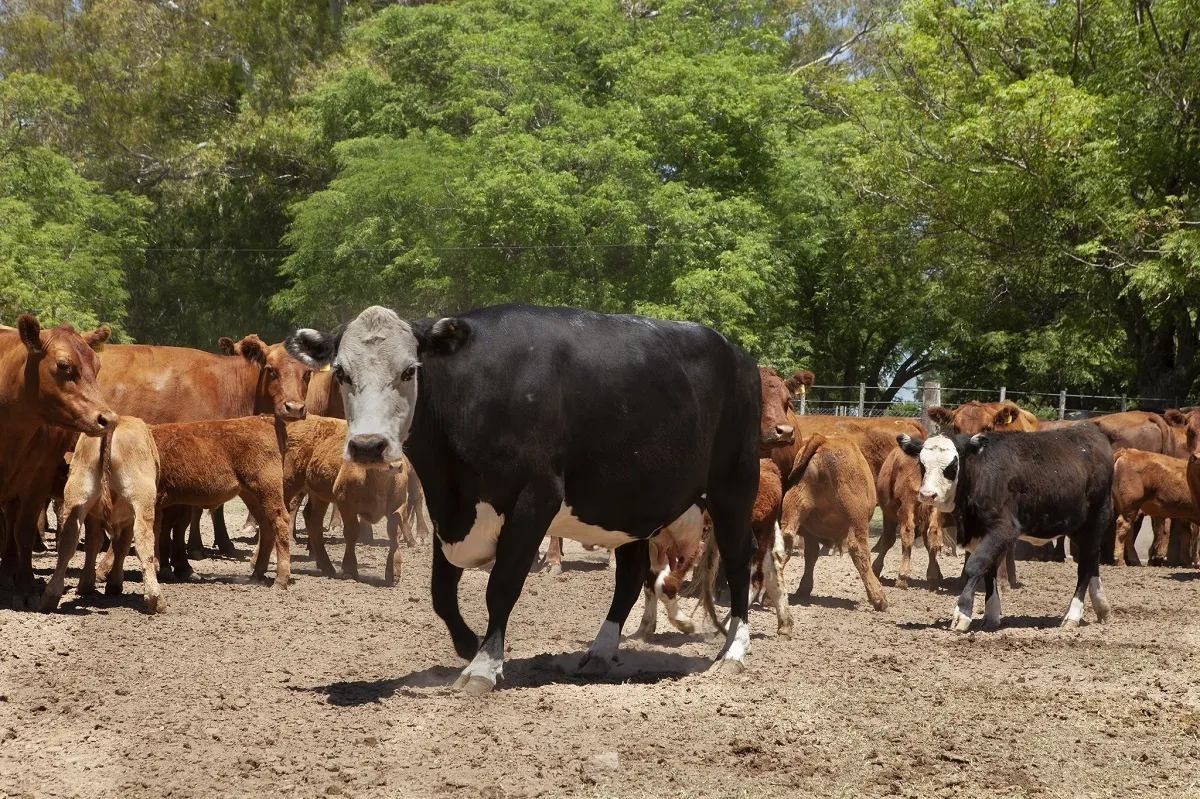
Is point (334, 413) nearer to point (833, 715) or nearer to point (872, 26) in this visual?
point (833, 715)

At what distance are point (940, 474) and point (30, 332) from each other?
7.21 m

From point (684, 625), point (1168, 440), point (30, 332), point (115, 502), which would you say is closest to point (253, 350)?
point (115, 502)

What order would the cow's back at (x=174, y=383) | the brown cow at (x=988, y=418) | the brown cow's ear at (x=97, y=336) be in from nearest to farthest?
the brown cow's ear at (x=97, y=336), the cow's back at (x=174, y=383), the brown cow at (x=988, y=418)

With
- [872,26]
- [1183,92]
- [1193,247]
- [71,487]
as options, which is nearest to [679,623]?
[71,487]

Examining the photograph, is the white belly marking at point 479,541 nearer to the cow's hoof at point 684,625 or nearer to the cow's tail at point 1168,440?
the cow's hoof at point 684,625

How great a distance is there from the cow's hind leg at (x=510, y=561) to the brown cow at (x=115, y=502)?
3644 mm

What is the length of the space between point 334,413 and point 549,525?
9838mm

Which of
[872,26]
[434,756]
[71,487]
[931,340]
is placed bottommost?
[434,756]

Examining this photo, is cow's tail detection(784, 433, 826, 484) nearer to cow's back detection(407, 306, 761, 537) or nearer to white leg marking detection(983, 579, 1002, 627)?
white leg marking detection(983, 579, 1002, 627)

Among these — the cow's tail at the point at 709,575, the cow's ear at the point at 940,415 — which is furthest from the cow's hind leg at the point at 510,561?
the cow's ear at the point at 940,415

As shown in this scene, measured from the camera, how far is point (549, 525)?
771 centimetres

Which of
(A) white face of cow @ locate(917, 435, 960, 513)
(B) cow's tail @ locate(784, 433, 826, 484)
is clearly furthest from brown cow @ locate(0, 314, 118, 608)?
(A) white face of cow @ locate(917, 435, 960, 513)

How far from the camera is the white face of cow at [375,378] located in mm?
6914

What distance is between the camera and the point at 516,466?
7406 mm
